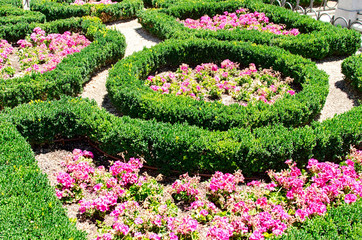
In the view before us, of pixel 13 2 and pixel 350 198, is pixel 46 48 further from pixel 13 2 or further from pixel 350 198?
pixel 350 198

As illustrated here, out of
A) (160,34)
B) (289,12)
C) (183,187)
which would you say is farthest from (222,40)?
(183,187)

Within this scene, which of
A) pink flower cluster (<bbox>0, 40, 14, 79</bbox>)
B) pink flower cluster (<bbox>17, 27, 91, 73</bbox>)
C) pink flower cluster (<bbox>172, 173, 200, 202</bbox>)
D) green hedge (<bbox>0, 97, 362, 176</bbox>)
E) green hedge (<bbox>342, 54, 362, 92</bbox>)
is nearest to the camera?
pink flower cluster (<bbox>172, 173, 200, 202</bbox>)

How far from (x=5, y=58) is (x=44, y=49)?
1267 mm

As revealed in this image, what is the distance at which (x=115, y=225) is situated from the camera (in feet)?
18.3

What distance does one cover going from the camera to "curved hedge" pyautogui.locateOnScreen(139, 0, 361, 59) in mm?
11578

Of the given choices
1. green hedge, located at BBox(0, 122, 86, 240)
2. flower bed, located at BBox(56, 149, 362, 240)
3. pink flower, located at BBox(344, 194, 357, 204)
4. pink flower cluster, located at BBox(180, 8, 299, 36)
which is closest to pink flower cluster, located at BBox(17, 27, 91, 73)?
pink flower cluster, located at BBox(180, 8, 299, 36)

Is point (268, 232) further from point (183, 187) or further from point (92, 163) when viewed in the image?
point (92, 163)

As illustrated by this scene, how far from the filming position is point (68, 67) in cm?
975

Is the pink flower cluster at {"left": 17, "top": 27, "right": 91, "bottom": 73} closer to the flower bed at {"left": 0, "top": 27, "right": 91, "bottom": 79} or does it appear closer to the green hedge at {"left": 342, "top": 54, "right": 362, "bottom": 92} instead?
the flower bed at {"left": 0, "top": 27, "right": 91, "bottom": 79}

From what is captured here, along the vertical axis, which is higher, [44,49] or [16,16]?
[16,16]

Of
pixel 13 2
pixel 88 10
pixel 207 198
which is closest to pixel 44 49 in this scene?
pixel 88 10

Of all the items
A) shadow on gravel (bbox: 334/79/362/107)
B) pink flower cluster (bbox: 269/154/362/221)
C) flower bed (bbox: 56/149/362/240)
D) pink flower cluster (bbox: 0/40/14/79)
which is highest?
shadow on gravel (bbox: 334/79/362/107)

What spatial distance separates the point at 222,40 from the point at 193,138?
651 centimetres

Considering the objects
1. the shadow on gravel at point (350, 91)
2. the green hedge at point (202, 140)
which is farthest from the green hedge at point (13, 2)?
the shadow on gravel at point (350, 91)
